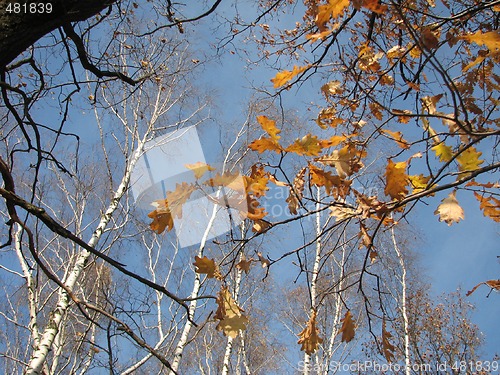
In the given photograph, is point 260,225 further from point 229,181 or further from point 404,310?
point 404,310

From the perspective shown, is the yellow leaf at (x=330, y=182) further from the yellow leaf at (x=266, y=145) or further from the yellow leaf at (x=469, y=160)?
the yellow leaf at (x=469, y=160)

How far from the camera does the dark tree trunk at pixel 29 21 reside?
1.07 meters

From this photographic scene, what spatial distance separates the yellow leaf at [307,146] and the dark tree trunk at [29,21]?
68cm

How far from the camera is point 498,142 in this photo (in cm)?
193

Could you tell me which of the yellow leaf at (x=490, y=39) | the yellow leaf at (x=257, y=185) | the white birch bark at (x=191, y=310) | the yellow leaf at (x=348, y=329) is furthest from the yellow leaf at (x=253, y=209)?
the white birch bark at (x=191, y=310)

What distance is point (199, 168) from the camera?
1.04 meters

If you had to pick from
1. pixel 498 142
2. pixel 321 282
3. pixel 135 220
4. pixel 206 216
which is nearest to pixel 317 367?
pixel 321 282

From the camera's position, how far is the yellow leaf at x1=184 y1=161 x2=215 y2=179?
3.40 feet

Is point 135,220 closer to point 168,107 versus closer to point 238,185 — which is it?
point 168,107

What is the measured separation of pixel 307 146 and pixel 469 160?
1.47ft

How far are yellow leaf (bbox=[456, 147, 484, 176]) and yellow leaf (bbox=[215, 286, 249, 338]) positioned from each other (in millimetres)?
733

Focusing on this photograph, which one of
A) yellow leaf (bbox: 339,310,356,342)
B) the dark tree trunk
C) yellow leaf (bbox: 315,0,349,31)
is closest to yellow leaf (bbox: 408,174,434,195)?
yellow leaf (bbox: 339,310,356,342)

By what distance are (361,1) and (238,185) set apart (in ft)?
1.79

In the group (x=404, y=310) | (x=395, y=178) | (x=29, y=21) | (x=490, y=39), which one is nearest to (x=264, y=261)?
(x=395, y=178)
